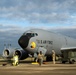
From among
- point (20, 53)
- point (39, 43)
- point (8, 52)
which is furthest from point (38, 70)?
point (8, 52)

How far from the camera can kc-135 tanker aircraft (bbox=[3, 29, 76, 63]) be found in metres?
35.7

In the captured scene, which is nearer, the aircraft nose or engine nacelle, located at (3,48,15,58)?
the aircraft nose

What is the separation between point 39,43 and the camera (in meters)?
37.1

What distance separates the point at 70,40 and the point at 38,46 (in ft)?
35.5

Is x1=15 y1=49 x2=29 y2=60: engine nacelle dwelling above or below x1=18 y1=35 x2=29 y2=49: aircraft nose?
below

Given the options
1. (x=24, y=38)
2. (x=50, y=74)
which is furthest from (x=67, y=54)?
(x=50, y=74)

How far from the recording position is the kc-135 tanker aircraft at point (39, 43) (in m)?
35.7

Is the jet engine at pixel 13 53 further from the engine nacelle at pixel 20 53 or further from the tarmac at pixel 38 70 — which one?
the tarmac at pixel 38 70

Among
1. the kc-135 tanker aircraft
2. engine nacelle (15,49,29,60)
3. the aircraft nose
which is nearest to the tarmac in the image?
the aircraft nose

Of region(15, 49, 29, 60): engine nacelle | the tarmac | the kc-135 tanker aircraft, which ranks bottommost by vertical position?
the tarmac

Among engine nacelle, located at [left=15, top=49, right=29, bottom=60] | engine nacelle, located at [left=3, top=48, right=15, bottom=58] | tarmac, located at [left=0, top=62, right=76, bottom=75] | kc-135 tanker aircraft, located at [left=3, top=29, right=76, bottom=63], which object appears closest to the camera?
tarmac, located at [left=0, top=62, right=76, bottom=75]

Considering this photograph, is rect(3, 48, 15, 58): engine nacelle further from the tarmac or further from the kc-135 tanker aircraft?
the tarmac

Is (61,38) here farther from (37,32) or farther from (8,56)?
(8,56)

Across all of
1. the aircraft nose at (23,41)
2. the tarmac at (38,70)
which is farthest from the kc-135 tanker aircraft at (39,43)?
the tarmac at (38,70)
